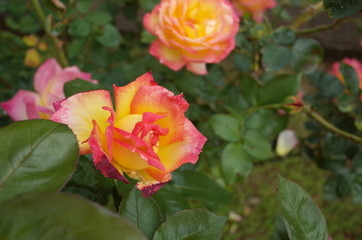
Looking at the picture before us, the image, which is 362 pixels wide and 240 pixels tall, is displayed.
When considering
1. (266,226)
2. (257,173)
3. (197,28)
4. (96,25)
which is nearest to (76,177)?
(197,28)

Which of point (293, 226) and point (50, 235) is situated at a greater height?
point (50, 235)

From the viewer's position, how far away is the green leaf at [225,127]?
0.85m

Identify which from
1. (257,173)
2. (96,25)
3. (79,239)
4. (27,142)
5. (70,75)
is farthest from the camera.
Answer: (257,173)

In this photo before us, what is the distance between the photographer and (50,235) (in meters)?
0.26

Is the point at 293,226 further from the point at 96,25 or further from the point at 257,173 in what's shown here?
the point at 257,173

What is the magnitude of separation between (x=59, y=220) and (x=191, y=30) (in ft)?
1.70

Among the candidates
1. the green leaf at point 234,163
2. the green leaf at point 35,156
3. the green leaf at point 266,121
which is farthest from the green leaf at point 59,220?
the green leaf at point 266,121

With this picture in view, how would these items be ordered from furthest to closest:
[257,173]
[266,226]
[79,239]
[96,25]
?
[257,173] < [266,226] < [96,25] < [79,239]

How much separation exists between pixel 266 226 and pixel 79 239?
1.50 metres

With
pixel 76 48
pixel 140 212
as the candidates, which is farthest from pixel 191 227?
pixel 76 48

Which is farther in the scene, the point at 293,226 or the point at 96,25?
the point at 96,25

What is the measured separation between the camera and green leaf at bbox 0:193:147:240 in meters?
0.26

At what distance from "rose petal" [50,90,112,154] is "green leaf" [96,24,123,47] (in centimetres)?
66

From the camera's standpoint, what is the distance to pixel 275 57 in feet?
2.94
